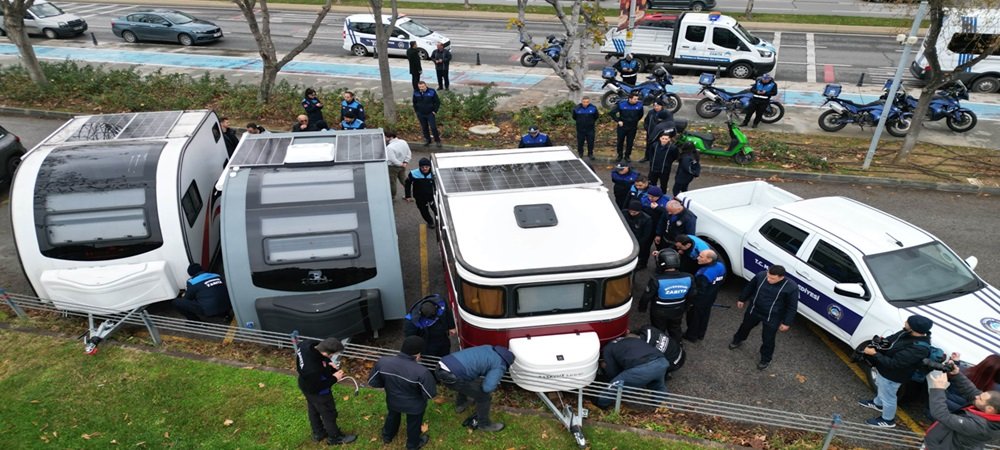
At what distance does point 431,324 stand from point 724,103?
40.1ft

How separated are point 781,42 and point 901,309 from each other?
22414 mm

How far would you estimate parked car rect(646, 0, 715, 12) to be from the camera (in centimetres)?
3077

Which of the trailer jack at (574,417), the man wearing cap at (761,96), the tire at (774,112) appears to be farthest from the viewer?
the tire at (774,112)

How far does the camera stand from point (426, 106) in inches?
544

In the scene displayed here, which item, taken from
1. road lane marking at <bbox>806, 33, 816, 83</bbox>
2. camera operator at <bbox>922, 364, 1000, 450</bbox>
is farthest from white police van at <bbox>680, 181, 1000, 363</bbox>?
road lane marking at <bbox>806, 33, 816, 83</bbox>

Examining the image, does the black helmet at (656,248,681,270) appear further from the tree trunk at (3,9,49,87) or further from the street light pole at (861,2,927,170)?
the tree trunk at (3,9,49,87)

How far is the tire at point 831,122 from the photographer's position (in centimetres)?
1539

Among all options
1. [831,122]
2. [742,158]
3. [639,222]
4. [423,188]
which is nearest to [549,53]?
[831,122]

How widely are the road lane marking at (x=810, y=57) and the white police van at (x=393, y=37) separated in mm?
13724

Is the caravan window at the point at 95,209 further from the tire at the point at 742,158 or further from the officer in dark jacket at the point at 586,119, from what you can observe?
the tire at the point at 742,158

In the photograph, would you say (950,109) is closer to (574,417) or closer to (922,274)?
(922,274)

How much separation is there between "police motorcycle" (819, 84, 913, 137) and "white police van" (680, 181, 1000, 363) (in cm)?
812

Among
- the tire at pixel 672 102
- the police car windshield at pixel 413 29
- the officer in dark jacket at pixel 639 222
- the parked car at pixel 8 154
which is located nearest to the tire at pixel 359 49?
the police car windshield at pixel 413 29

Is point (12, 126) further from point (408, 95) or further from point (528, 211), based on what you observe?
point (528, 211)
